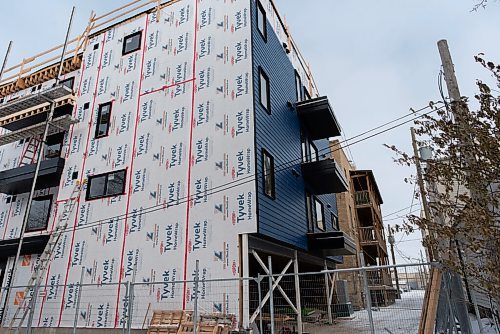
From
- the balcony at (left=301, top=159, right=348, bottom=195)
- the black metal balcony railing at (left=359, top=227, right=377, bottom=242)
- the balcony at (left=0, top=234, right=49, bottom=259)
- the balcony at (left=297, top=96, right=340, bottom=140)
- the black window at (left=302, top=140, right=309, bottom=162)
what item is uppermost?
the balcony at (left=297, top=96, right=340, bottom=140)

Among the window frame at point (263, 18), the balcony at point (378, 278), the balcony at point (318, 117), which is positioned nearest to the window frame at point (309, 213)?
the balcony at point (318, 117)

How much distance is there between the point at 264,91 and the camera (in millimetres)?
13227

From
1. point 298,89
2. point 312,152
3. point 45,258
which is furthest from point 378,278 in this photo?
point 45,258

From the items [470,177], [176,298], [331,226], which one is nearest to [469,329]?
[470,177]

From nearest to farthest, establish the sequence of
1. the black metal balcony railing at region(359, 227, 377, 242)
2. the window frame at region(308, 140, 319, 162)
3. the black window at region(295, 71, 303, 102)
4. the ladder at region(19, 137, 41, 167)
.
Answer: the ladder at region(19, 137, 41, 167) → the black window at region(295, 71, 303, 102) → the window frame at region(308, 140, 319, 162) → the black metal balcony railing at region(359, 227, 377, 242)

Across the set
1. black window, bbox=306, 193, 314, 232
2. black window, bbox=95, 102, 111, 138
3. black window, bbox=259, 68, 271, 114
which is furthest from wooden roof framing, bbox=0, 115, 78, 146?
black window, bbox=306, 193, 314, 232

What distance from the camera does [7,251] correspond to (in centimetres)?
1409

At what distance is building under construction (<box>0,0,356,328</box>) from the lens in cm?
1095

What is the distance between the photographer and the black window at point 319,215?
17562 millimetres

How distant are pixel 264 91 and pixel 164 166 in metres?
4.62

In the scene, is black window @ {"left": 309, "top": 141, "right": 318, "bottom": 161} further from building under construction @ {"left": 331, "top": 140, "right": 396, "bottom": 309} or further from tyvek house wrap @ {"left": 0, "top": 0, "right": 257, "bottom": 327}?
tyvek house wrap @ {"left": 0, "top": 0, "right": 257, "bottom": 327}

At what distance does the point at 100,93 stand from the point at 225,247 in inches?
382

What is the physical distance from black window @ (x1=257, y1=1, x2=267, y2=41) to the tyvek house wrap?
1.01 metres

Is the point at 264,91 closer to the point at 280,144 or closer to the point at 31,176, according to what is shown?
the point at 280,144
